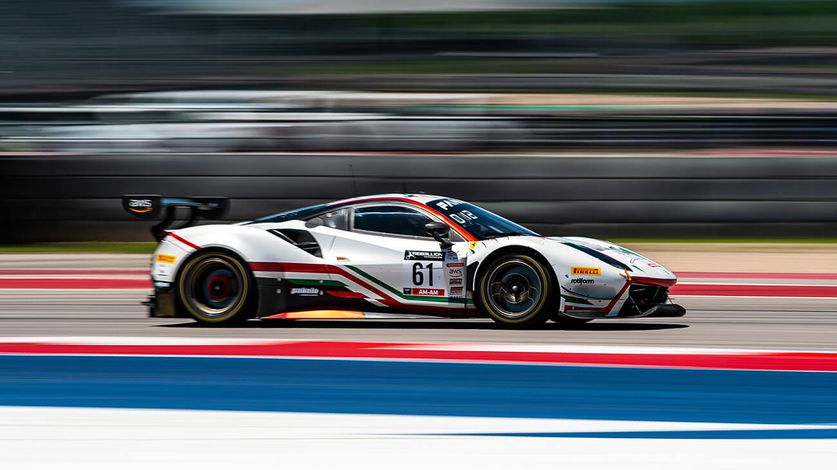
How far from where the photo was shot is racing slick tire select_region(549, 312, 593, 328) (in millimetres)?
7135

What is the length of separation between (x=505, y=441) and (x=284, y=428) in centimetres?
97

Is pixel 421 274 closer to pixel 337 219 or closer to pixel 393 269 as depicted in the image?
pixel 393 269

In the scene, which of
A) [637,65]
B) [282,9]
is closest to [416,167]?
[637,65]

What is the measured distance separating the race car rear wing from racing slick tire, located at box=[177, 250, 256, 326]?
1.35ft

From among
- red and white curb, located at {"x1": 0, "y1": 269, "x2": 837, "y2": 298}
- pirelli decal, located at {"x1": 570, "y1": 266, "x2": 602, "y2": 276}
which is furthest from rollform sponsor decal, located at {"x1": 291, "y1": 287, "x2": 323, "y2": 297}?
red and white curb, located at {"x1": 0, "y1": 269, "x2": 837, "y2": 298}

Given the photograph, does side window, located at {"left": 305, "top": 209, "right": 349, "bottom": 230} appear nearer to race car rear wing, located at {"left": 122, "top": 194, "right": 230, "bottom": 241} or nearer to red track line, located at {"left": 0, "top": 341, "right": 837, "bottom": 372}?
race car rear wing, located at {"left": 122, "top": 194, "right": 230, "bottom": 241}

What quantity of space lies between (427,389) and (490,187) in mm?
9038

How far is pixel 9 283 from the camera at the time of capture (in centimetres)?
1119

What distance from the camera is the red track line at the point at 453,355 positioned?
6.12 m

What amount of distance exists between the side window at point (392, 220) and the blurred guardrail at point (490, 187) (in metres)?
6.89

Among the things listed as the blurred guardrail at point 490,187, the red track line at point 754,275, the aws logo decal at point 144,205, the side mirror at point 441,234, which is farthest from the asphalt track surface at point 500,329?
the blurred guardrail at point 490,187

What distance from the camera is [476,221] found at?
294 inches

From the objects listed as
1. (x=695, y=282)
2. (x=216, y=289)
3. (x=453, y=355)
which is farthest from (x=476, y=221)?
(x=695, y=282)

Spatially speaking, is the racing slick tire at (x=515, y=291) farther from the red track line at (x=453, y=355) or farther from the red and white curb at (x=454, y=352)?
the red track line at (x=453, y=355)
